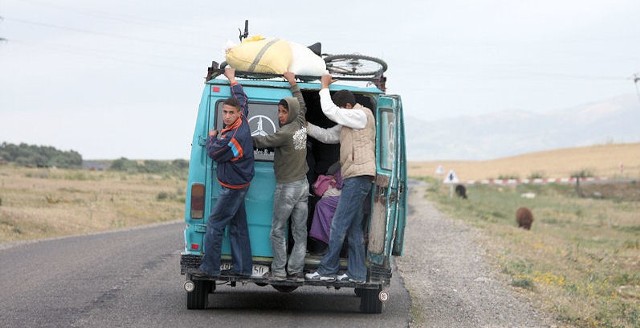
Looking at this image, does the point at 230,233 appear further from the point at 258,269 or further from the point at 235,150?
the point at 235,150

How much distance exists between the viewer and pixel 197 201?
1151cm

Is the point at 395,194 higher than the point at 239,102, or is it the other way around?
the point at 239,102

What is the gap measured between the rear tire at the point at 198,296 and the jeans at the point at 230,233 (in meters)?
0.37

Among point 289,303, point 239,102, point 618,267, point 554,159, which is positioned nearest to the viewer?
point 239,102

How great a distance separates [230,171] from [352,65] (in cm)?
234

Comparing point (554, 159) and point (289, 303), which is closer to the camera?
point (289, 303)

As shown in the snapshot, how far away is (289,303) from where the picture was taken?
13.1 meters

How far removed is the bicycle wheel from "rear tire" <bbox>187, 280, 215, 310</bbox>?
116 inches

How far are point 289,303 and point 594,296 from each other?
17.8 ft

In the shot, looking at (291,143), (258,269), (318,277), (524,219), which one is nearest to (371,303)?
(318,277)

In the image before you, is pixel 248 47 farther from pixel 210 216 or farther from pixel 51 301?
pixel 51 301

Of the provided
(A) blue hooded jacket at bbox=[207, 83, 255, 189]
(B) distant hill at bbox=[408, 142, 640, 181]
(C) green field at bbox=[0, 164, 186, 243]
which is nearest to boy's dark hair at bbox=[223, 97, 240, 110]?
(A) blue hooded jacket at bbox=[207, 83, 255, 189]

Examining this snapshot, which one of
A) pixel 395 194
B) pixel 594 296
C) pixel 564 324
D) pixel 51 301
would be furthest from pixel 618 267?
pixel 51 301

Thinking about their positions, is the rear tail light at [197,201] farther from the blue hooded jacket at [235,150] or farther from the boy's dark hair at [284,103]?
the boy's dark hair at [284,103]
